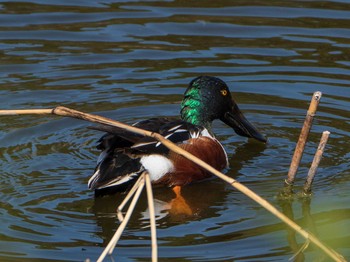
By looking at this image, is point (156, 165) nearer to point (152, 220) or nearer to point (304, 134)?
point (304, 134)

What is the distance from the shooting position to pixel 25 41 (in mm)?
12148

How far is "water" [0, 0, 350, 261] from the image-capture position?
7363 millimetres

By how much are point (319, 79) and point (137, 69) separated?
2.04 m

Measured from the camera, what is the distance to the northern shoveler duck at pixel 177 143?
8.21m

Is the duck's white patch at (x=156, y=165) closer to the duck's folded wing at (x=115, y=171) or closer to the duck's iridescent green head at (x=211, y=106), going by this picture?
the duck's folded wing at (x=115, y=171)

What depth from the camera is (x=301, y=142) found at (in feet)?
24.3

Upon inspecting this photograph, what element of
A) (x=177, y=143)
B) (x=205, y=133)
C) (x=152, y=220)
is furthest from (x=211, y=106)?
(x=152, y=220)

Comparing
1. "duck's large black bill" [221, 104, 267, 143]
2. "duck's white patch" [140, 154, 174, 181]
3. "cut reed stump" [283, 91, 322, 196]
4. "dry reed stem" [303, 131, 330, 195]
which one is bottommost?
"dry reed stem" [303, 131, 330, 195]

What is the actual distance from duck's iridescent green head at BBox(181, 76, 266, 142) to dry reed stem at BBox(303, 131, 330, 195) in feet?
5.49

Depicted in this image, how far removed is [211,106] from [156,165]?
1.32 m

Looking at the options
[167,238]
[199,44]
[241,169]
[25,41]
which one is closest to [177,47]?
[199,44]

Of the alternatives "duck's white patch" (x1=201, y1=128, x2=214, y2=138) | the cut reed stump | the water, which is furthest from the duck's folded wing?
the cut reed stump

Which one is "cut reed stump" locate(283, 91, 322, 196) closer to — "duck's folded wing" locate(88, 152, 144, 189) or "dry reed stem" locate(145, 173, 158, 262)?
"duck's folded wing" locate(88, 152, 144, 189)

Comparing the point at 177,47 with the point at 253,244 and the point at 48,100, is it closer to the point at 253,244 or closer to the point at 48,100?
the point at 48,100
